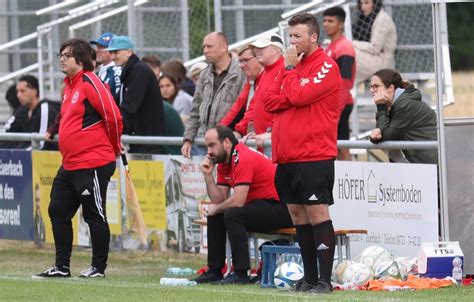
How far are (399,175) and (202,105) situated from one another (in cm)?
266

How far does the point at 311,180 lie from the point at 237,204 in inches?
60.3

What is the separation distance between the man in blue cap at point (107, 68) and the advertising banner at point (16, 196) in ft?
5.40

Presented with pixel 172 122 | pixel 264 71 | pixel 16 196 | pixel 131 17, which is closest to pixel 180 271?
pixel 264 71

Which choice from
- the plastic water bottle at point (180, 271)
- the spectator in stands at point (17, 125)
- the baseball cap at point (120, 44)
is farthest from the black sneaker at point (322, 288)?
the spectator in stands at point (17, 125)

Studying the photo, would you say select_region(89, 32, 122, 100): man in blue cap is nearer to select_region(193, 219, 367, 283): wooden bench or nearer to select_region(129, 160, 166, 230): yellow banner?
select_region(129, 160, 166, 230): yellow banner

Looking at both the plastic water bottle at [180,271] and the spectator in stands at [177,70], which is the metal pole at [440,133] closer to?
the plastic water bottle at [180,271]

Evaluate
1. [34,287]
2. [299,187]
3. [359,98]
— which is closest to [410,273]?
[299,187]

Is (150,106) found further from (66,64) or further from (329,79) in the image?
(329,79)

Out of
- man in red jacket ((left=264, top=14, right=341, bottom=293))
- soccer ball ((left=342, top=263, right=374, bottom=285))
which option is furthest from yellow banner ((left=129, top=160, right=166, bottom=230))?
man in red jacket ((left=264, top=14, right=341, bottom=293))

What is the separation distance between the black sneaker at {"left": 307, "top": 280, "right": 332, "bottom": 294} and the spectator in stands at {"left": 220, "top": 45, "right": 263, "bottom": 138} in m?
2.83

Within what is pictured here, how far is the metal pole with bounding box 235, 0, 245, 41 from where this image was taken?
1797 cm

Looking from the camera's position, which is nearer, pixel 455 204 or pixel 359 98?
pixel 455 204

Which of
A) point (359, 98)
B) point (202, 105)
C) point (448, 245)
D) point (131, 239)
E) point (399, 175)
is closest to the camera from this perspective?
point (448, 245)

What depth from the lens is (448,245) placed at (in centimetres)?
1159
